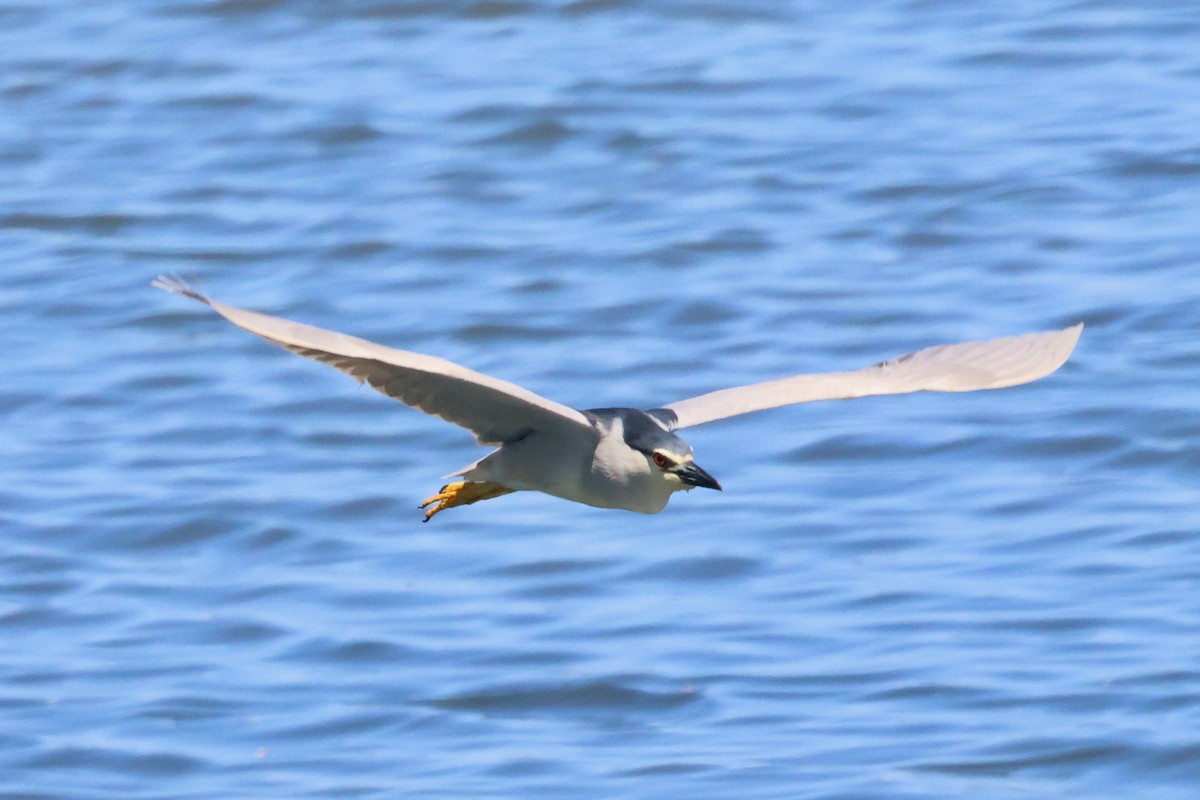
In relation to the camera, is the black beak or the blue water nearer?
the black beak

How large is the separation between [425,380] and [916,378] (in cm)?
208

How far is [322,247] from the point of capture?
16.6 m

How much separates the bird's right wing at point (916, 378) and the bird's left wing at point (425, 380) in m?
0.64

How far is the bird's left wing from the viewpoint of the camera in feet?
20.1

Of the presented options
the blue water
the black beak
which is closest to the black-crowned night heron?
the black beak

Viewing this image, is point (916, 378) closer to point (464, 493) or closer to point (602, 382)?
point (464, 493)

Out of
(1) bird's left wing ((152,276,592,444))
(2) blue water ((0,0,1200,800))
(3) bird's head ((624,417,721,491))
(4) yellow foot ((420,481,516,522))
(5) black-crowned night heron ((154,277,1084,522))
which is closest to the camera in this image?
(1) bird's left wing ((152,276,592,444))

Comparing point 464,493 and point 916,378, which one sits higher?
point 916,378

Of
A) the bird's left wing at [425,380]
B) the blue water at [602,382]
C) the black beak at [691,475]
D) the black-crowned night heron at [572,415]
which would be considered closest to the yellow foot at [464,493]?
the black-crowned night heron at [572,415]

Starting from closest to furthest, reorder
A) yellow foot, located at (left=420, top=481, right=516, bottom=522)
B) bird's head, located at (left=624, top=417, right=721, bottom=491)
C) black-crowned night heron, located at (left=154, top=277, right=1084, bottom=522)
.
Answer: black-crowned night heron, located at (left=154, top=277, right=1084, bottom=522), bird's head, located at (left=624, top=417, right=721, bottom=491), yellow foot, located at (left=420, top=481, right=516, bottom=522)

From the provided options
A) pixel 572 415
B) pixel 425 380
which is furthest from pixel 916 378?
pixel 425 380

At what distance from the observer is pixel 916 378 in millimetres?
8188

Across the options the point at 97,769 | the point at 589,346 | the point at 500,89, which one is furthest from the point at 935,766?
the point at 500,89

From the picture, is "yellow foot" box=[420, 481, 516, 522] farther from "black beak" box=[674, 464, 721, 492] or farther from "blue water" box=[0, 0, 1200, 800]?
"blue water" box=[0, 0, 1200, 800]
